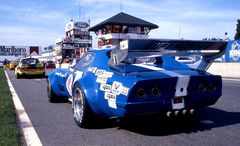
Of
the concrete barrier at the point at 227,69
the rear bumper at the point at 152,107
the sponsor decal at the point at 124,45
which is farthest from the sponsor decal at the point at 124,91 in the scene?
the concrete barrier at the point at 227,69

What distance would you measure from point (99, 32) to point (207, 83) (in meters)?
80.2

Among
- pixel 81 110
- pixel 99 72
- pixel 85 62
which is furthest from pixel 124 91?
pixel 85 62

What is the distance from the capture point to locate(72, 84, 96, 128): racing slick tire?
19.0 feet

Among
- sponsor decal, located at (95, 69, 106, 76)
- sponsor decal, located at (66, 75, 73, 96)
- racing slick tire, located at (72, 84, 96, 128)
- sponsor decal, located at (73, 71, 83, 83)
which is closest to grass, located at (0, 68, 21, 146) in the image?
racing slick tire, located at (72, 84, 96, 128)

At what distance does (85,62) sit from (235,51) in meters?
16.9

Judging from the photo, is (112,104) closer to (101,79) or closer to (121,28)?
(101,79)

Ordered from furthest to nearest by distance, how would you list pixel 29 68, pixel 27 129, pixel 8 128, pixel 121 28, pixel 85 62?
pixel 121 28 < pixel 29 68 < pixel 85 62 < pixel 27 129 < pixel 8 128

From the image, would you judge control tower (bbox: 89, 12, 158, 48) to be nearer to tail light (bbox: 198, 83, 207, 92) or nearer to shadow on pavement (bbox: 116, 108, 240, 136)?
shadow on pavement (bbox: 116, 108, 240, 136)

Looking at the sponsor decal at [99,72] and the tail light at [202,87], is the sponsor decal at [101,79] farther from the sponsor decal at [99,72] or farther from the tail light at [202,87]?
the tail light at [202,87]

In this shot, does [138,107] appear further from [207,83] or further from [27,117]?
[27,117]

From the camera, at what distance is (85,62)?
6770 mm

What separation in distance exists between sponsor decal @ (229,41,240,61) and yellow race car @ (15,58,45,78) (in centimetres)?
1193

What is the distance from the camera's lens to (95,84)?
5.64 m

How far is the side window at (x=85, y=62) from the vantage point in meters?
6.50
